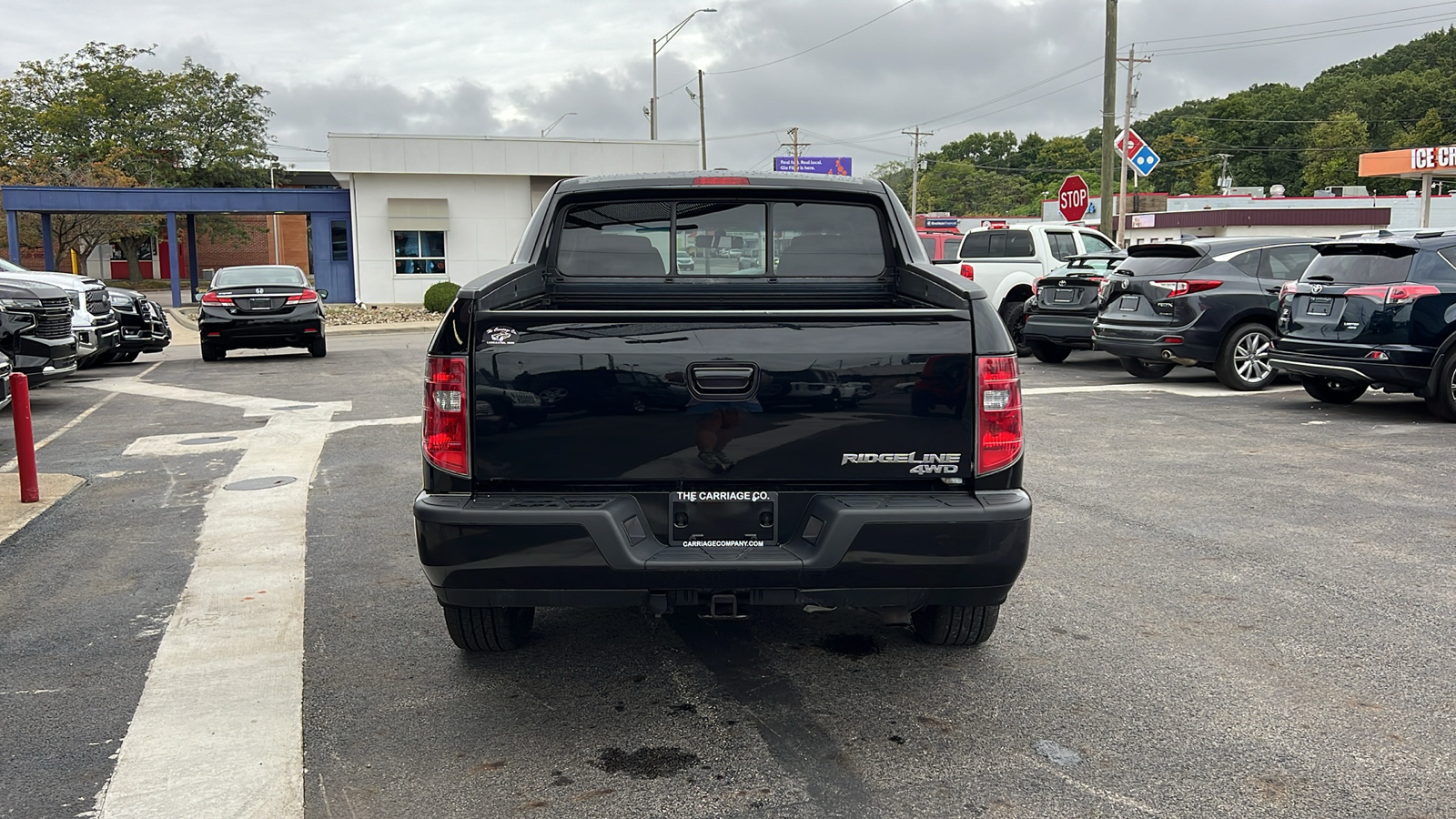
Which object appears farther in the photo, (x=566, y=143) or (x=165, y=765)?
(x=566, y=143)

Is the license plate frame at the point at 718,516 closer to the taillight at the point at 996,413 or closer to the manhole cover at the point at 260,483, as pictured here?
the taillight at the point at 996,413

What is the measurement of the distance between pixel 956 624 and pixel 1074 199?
21.8 m

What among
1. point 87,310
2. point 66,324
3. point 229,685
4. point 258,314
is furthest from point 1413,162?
point 229,685

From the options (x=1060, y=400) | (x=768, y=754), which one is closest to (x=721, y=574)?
(x=768, y=754)

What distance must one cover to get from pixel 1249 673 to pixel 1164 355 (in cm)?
968

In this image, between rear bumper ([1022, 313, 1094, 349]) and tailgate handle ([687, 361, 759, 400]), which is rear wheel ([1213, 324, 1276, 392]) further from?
tailgate handle ([687, 361, 759, 400])

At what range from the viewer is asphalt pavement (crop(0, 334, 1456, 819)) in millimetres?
3666

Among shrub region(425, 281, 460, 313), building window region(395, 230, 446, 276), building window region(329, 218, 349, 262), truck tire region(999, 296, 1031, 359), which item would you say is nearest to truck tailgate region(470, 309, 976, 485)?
truck tire region(999, 296, 1031, 359)

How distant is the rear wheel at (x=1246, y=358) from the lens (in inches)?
536

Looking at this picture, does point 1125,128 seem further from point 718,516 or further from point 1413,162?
point 718,516

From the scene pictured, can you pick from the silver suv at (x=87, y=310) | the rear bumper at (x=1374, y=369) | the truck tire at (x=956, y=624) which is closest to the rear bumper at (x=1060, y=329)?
the rear bumper at (x=1374, y=369)

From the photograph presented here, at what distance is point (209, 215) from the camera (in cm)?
5656

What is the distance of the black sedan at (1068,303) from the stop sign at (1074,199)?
782 centimetres

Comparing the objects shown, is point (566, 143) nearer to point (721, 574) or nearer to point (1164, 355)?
point (1164, 355)
